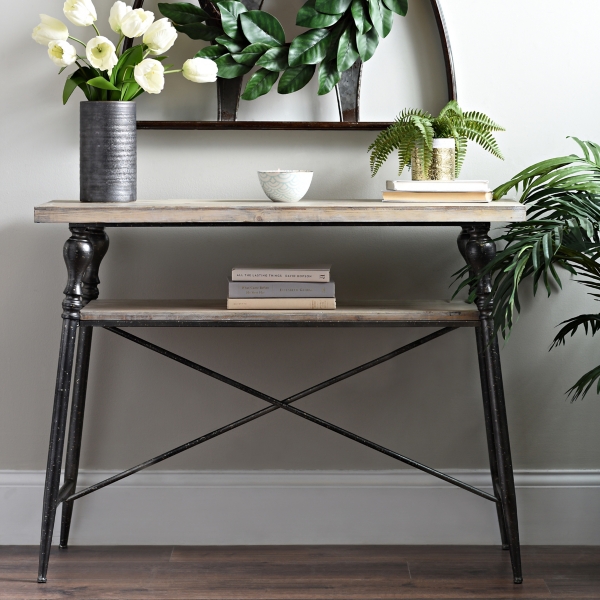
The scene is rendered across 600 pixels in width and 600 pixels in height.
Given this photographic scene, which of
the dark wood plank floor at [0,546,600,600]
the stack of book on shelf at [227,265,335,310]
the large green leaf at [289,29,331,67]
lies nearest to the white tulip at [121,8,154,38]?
the large green leaf at [289,29,331,67]

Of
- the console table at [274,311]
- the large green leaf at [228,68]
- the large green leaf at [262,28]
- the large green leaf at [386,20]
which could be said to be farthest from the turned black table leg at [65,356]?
the large green leaf at [386,20]

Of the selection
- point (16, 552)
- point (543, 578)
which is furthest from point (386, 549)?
point (16, 552)

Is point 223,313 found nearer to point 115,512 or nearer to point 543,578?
point 115,512

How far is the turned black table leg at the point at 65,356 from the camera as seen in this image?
62.1 inches

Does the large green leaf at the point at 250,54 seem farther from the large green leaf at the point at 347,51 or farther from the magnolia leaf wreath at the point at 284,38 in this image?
the large green leaf at the point at 347,51

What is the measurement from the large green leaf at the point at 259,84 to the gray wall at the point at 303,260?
7 centimetres

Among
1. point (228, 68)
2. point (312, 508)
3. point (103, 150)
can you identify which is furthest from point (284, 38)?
point (312, 508)

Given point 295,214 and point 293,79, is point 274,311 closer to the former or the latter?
point 295,214

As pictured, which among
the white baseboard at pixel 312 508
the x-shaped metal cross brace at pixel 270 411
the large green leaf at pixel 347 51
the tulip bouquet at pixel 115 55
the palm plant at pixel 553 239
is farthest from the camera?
the white baseboard at pixel 312 508

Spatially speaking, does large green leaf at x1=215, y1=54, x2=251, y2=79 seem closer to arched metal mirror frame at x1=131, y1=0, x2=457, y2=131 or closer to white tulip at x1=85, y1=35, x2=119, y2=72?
arched metal mirror frame at x1=131, y1=0, x2=457, y2=131

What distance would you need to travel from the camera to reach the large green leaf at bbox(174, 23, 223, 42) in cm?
180

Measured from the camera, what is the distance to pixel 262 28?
1.79m

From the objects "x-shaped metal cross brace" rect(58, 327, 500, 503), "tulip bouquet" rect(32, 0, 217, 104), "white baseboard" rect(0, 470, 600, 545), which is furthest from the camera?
"white baseboard" rect(0, 470, 600, 545)

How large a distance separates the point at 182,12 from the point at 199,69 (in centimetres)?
24
